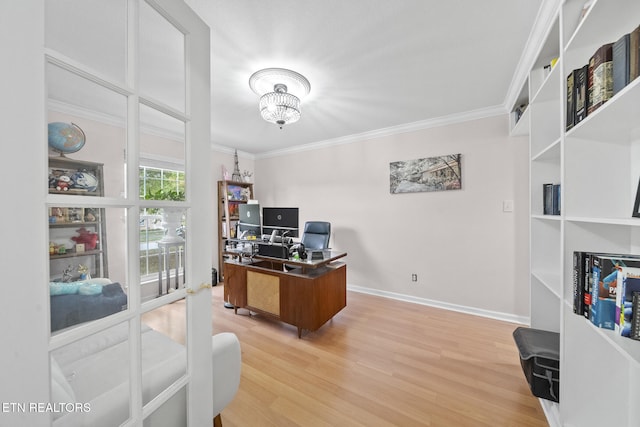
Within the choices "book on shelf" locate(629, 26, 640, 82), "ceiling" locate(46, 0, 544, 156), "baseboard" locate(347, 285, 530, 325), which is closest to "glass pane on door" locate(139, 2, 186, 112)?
"ceiling" locate(46, 0, 544, 156)

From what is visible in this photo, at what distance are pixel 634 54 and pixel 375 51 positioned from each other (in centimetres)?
133

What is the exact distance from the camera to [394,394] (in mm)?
1637

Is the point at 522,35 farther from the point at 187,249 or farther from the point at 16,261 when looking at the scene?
the point at 16,261

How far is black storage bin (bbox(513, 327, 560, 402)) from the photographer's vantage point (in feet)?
4.44

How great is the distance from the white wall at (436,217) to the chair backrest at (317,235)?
1.83 feet

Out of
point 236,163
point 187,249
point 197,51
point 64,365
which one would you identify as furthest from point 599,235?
point 236,163

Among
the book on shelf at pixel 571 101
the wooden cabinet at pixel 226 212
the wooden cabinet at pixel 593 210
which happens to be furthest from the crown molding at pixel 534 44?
the wooden cabinet at pixel 226 212

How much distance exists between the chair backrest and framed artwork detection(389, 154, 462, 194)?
1.10m

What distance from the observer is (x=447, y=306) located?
118 inches

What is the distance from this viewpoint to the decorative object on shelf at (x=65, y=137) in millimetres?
560

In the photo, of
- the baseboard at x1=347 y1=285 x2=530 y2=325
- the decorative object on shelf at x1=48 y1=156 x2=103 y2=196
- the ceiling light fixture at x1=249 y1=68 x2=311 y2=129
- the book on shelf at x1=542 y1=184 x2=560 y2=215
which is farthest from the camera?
the baseboard at x1=347 y1=285 x2=530 y2=325

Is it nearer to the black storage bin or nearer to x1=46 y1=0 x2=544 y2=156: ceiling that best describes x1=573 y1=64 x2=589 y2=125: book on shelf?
x1=46 y1=0 x2=544 y2=156: ceiling

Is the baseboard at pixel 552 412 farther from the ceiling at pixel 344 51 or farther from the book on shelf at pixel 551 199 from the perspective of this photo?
the ceiling at pixel 344 51

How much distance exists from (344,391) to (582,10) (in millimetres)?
2649
